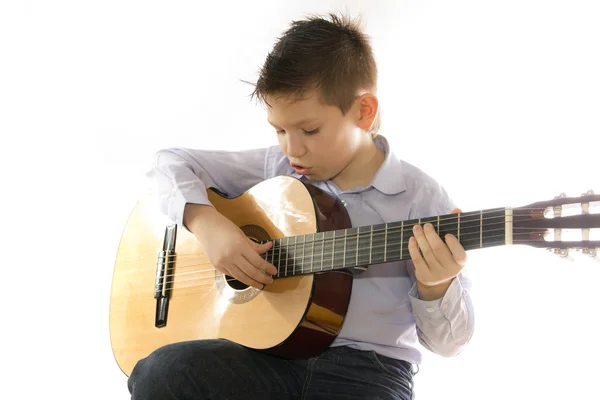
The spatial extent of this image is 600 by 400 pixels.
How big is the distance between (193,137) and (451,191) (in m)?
0.86

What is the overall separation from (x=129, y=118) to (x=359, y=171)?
1.01 metres

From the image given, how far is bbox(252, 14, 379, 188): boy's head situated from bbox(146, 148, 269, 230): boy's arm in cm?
21

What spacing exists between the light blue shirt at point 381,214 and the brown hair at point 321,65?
166 millimetres

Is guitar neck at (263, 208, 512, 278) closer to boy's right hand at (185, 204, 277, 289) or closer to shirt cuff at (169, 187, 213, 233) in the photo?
boy's right hand at (185, 204, 277, 289)

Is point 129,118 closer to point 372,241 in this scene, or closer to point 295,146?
point 295,146

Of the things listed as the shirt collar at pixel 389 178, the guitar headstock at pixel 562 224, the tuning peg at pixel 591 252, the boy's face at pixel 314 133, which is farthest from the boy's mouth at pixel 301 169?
the tuning peg at pixel 591 252

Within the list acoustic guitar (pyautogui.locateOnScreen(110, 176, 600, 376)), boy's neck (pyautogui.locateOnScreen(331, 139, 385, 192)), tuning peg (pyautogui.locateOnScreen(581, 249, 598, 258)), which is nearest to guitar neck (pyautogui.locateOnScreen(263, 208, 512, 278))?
acoustic guitar (pyautogui.locateOnScreen(110, 176, 600, 376))

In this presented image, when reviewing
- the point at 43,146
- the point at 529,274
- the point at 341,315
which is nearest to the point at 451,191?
the point at 529,274

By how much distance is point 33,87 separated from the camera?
7.39ft

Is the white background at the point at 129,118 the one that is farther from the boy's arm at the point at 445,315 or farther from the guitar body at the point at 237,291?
the guitar body at the point at 237,291

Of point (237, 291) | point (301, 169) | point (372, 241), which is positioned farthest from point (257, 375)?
point (301, 169)

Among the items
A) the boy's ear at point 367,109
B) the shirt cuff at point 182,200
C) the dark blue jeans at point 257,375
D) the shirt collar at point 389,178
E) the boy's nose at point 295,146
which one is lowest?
the dark blue jeans at point 257,375

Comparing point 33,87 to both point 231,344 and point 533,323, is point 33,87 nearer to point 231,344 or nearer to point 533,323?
point 231,344

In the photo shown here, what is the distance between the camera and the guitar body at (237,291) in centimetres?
130
